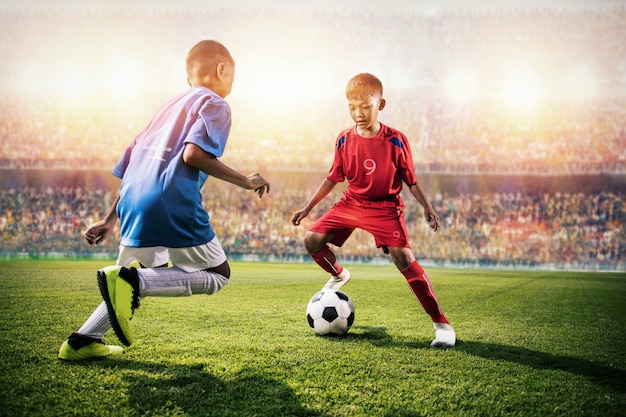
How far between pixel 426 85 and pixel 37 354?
101ft

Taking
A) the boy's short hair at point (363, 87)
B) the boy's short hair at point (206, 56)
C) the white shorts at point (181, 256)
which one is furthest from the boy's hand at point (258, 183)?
the boy's short hair at point (363, 87)

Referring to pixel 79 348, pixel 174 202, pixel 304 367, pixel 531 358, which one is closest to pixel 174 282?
pixel 174 202

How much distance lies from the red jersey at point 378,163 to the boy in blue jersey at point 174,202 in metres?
1.45

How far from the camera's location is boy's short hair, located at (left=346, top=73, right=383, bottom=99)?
3.83 metres

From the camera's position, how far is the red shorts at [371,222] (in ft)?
12.7

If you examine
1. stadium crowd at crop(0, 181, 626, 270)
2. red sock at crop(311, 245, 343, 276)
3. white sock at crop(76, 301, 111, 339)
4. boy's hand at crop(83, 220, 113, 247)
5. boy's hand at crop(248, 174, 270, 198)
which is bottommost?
stadium crowd at crop(0, 181, 626, 270)

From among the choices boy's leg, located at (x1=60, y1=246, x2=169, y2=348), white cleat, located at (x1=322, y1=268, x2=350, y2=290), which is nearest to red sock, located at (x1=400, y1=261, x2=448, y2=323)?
white cleat, located at (x1=322, y1=268, x2=350, y2=290)

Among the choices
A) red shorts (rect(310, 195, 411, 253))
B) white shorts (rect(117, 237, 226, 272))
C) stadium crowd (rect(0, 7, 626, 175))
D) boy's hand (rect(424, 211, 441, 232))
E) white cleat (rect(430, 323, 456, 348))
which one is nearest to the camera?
white shorts (rect(117, 237, 226, 272))

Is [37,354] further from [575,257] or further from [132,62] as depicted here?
[132,62]

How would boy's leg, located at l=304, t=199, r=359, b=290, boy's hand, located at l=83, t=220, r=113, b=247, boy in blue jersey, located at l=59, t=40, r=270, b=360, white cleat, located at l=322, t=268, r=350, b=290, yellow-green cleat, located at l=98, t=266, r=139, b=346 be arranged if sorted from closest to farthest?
yellow-green cleat, located at l=98, t=266, r=139, b=346 → boy in blue jersey, located at l=59, t=40, r=270, b=360 → boy's hand, located at l=83, t=220, r=113, b=247 → boy's leg, located at l=304, t=199, r=359, b=290 → white cleat, located at l=322, t=268, r=350, b=290

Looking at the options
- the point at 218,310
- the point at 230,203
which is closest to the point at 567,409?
the point at 218,310

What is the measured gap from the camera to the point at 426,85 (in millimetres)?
31422

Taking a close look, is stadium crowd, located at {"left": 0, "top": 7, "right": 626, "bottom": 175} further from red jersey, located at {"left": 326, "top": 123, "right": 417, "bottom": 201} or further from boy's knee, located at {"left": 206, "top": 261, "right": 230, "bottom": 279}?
boy's knee, located at {"left": 206, "top": 261, "right": 230, "bottom": 279}

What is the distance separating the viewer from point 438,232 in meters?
21.0
